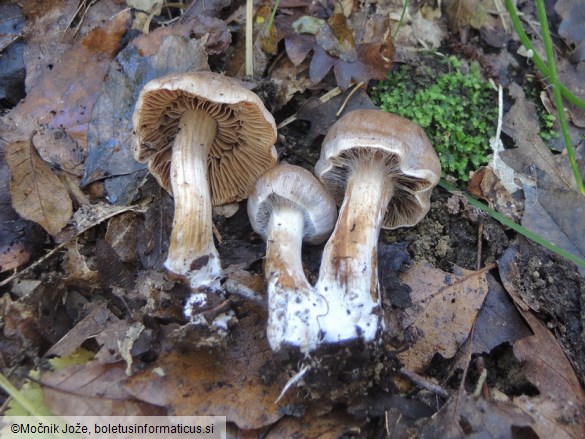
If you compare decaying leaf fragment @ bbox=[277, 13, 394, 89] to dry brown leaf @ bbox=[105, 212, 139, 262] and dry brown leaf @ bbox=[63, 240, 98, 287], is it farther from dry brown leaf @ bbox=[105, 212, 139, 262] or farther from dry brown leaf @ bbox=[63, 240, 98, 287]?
dry brown leaf @ bbox=[63, 240, 98, 287]

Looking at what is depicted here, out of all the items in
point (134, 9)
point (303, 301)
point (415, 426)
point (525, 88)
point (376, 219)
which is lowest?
point (415, 426)

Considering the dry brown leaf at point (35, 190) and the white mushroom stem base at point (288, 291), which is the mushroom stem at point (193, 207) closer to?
the white mushroom stem base at point (288, 291)

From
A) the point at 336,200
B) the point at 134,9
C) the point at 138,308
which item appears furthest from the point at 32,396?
the point at 134,9

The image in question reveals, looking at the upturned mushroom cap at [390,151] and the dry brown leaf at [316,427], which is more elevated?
the upturned mushroom cap at [390,151]

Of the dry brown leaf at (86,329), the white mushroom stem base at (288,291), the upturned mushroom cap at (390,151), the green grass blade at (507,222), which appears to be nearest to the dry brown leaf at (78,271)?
Answer: the dry brown leaf at (86,329)

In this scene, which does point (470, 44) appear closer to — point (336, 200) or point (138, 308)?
point (336, 200)

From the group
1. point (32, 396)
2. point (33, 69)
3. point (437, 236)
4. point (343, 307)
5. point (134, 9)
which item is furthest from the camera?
point (134, 9)

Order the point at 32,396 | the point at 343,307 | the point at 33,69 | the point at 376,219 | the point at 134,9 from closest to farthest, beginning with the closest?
the point at 32,396 < the point at 343,307 < the point at 376,219 < the point at 33,69 < the point at 134,9

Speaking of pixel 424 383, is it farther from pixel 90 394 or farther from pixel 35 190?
pixel 35 190

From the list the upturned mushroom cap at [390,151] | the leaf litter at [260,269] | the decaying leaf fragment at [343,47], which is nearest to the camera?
the leaf litter at [260,269]
